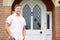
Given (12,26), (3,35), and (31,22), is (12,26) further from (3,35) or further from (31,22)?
(31,22)

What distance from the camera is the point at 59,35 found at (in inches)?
336

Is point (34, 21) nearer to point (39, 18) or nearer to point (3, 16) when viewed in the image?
point (39, 18)

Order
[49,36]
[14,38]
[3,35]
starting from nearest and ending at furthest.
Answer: [14,38], [3,35], [49,36]

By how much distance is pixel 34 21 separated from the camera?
9.39 meters

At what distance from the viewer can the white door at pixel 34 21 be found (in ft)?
30.6

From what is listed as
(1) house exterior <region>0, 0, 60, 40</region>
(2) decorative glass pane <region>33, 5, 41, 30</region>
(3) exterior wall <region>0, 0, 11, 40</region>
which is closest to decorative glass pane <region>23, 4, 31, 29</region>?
(1) house exterior <region>0, 0, 60, 40</region>

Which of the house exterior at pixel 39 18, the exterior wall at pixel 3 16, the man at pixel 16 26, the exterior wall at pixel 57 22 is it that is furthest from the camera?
the house exterior at pixel 39 18

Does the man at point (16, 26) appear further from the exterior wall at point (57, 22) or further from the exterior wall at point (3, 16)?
the exterior wall at point (57, 22)

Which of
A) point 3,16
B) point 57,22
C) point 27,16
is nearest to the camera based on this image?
point 3,16

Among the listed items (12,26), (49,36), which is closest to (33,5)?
(49,36)

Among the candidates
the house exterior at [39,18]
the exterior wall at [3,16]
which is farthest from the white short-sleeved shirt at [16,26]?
the house exterior at [39,18]

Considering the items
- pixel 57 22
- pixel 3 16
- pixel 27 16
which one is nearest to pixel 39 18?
pixel 27 16

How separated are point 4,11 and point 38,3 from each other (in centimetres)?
185

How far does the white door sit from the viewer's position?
30.6ft
